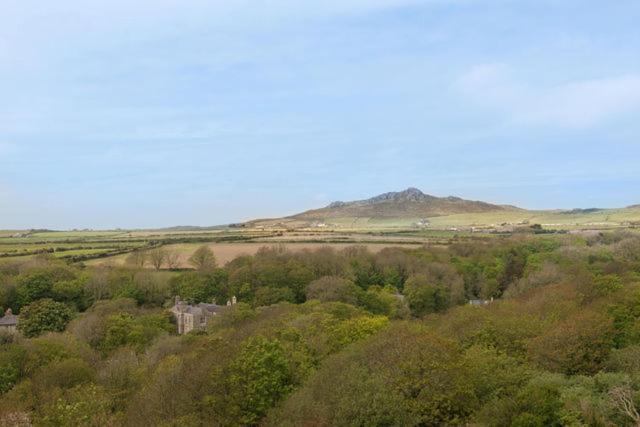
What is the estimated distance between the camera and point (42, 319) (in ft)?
194

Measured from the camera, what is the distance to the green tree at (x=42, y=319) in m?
58.1

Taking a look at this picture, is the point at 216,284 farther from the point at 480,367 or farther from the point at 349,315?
the point at 480,367

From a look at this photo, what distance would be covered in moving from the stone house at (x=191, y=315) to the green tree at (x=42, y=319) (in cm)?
1153

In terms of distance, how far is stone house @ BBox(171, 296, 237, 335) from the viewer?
→ 6372cm

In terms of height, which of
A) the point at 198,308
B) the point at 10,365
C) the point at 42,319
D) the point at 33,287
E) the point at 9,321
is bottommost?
the point at 9,321

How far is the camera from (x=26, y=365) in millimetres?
38469

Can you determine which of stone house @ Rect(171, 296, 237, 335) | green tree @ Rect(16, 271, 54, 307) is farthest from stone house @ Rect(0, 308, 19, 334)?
stone house @ Rect(171, 296, 237, 335)

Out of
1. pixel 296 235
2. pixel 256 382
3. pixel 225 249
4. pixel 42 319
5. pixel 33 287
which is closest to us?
pixel 256 382

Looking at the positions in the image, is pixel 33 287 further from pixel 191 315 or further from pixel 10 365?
pixel 10 365

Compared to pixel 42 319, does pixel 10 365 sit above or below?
above

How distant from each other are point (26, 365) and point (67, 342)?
4872 mm

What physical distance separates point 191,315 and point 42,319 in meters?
14.8

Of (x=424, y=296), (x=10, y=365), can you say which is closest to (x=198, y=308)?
(x=424, y=296)

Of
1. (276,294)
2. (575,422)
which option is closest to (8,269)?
(276,294)
